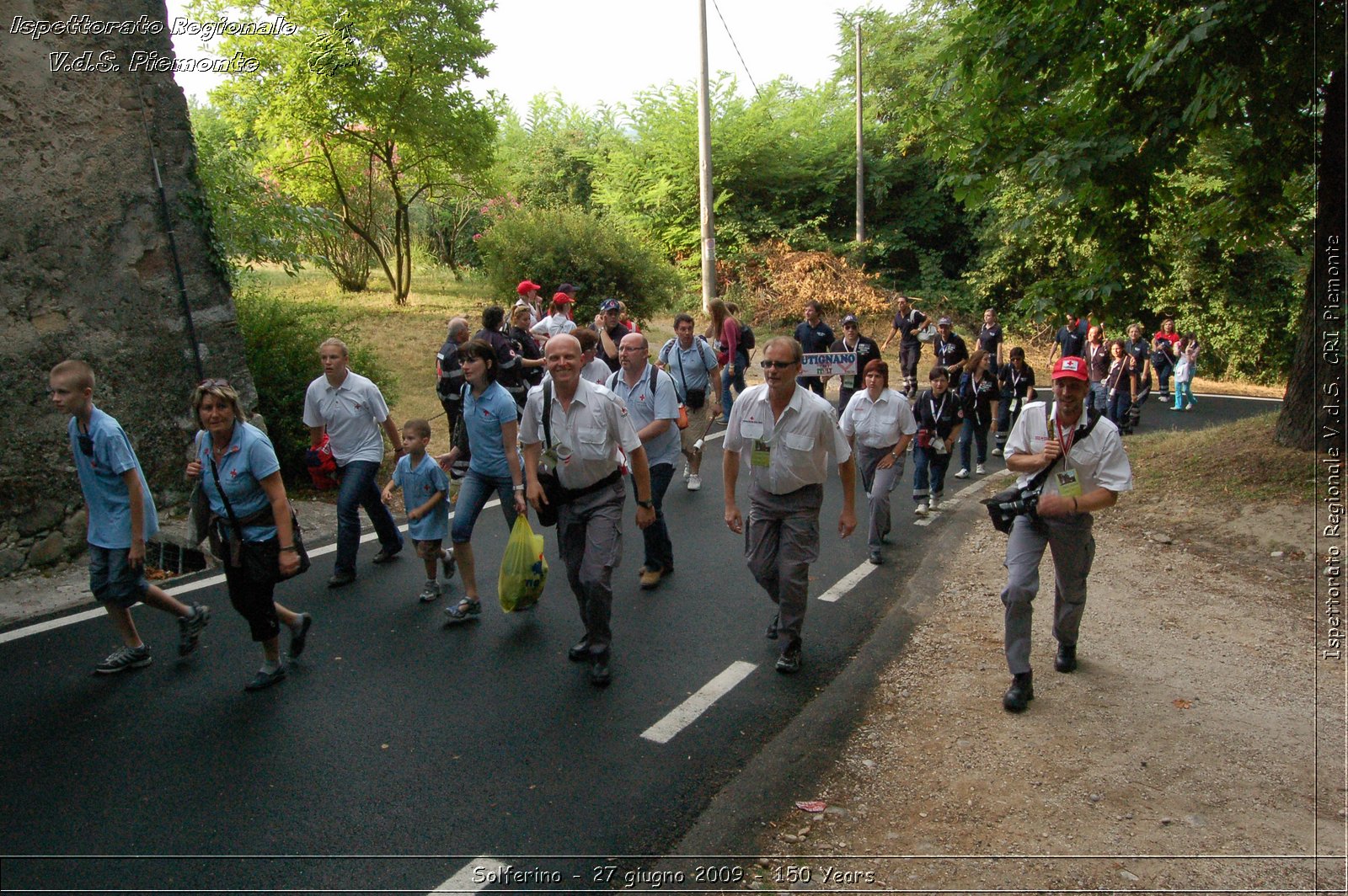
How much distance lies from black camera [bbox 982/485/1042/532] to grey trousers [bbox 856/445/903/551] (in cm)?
277

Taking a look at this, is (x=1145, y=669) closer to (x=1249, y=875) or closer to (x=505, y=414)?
(x=1249, y=875)

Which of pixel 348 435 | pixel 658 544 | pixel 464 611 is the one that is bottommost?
pixel 464 611

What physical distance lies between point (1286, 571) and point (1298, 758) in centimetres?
329

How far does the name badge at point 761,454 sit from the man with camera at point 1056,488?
1.33 meters

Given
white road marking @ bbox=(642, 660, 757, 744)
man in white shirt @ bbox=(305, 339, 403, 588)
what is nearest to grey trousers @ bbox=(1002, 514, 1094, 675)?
white road marking @ bbox=(642, 660, 757, 744)

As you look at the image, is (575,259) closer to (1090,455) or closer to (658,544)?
(658,544)

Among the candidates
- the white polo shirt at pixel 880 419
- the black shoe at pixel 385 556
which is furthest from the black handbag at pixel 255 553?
the white polo shirt at pixel 880 419

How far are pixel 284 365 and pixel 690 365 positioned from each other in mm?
4575

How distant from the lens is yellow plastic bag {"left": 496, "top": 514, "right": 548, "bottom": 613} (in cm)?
590

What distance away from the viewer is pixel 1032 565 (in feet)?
16.9

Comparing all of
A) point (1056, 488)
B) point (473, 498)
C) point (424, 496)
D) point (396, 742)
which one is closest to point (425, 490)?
point (424, 496)

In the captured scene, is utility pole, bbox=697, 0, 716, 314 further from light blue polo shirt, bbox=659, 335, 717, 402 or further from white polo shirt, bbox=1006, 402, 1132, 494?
white polo shirt, bbox=1006, 402, 1132, 494

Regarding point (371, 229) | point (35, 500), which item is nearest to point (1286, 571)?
point (35, 500)

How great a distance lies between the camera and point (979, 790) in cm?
427
